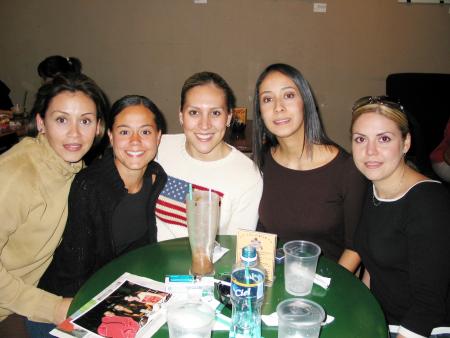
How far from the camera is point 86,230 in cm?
165

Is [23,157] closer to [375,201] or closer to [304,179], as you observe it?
[304,179]

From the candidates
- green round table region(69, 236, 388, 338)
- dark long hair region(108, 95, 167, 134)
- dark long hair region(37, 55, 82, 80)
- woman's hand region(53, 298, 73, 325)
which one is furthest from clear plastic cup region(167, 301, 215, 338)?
dark long hair region(37, 55, 82, 80)

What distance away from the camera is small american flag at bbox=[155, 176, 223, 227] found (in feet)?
6.28

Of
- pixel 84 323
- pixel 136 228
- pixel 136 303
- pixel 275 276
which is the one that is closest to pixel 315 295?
pixel 275 276

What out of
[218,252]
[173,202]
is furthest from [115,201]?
[218,252]

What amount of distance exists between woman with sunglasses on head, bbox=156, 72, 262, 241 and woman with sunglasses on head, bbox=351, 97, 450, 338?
585mm

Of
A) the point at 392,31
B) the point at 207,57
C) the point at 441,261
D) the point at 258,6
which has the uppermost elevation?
the point at 258,6

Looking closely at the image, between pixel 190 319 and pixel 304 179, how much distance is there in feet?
3.36

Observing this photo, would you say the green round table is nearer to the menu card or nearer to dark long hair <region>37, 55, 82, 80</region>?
the menu card

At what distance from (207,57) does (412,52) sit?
277cm

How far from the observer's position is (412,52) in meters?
4.91

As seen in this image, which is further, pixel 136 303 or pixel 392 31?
pixel 392 31

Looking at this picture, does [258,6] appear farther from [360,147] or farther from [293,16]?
[360,147]

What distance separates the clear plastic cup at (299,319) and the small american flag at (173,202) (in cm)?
80
